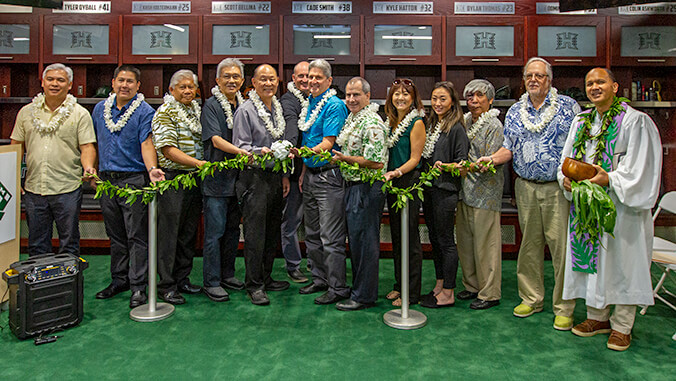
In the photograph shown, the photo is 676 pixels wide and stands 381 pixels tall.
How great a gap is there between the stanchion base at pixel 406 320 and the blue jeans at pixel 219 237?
1.40m

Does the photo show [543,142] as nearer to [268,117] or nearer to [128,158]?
[268,117]

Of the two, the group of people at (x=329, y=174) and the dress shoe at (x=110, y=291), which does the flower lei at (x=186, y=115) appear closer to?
the group of people at (x=329, y=174)

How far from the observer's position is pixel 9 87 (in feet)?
17.8

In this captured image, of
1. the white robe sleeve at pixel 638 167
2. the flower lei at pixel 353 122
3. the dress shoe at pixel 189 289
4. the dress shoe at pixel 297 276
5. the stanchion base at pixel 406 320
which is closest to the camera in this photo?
the white robe sleeve at pixel 638 167

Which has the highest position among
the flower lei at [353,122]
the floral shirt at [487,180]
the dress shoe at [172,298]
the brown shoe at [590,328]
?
the flower lei at [353,122]

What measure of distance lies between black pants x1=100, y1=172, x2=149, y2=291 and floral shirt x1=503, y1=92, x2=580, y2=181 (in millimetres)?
2806

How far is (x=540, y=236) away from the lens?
3.34 meters

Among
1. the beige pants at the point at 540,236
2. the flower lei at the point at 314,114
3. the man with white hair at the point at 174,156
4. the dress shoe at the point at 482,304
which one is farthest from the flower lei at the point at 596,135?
the man with white hair at the point at 174,156

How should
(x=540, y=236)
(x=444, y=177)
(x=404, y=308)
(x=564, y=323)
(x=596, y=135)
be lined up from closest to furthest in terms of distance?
(x=596, y=135) < (x=564, y=323) < (x=404, y=308) < (x=540, y=236) < (x=444, y=177)

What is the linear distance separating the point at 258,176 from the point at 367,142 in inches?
33.8

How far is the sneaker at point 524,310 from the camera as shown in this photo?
3346 mm

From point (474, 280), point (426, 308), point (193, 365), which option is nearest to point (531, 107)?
point (474, 280)

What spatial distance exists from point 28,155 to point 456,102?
3.27 meters

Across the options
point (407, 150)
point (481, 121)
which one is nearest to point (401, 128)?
point (407, 150)
